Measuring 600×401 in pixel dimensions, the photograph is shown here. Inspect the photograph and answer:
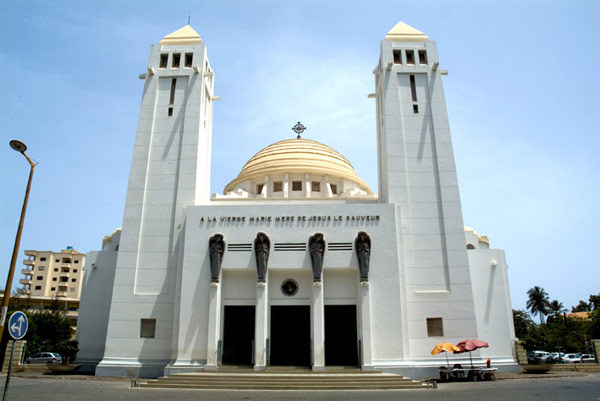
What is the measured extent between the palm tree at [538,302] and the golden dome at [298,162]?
61.3 m

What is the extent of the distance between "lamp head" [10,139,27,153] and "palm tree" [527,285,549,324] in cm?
9084

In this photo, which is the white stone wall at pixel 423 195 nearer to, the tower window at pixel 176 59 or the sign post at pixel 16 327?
the tower window at pixel 176 59

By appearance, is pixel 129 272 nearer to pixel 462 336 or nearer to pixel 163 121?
pixel 163 121

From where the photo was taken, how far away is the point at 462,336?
81.0 ft

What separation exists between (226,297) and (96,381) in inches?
298

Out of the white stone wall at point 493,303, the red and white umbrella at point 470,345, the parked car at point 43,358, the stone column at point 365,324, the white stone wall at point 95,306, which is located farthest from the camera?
the parked car at point 43,358

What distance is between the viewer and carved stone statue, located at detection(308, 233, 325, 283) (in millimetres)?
24688

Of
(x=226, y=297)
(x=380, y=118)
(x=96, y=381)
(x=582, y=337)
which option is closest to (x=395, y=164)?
(x=380, y=118)

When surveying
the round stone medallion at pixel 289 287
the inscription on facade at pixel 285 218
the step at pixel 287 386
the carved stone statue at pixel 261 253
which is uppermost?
the inscription on facade at pixel 285 218

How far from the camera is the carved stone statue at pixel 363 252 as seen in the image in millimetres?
24609

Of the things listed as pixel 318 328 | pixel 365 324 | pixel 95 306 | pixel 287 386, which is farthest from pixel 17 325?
pixel 95 306

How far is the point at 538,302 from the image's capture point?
8469 cm

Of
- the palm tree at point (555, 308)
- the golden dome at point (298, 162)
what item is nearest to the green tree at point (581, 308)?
the palm tree at point (555, 308)

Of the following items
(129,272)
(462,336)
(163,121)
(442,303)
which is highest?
(163,121)
